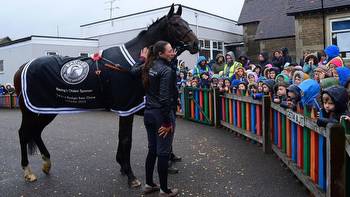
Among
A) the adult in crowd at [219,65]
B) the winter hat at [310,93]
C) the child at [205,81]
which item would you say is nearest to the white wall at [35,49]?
the adult in crowd at [219,65]

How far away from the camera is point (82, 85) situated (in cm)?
490

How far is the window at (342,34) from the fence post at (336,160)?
13889 mm

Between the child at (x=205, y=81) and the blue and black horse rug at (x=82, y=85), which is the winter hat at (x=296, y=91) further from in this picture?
the child at (x=205, y=81)

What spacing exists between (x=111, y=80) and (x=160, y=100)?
1130 millimetres

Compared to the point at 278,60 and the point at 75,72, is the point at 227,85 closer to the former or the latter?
the point at 278,60

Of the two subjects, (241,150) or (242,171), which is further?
(241,150)

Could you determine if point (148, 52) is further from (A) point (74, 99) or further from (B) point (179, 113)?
(B) point (179, 113)

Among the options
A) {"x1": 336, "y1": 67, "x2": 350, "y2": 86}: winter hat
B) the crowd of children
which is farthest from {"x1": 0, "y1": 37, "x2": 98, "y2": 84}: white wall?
{"x1": 336, "y1": 67, "x2": 350, "y2": 86}: winter hat

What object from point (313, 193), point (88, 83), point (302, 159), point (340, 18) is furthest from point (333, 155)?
point (340, 18)

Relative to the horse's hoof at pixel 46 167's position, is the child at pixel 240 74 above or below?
above

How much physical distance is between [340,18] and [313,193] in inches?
533

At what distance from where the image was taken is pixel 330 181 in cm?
330

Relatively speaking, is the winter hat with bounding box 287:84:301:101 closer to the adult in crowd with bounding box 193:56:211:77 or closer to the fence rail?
the fence rail

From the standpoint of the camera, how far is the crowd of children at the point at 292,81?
3.68 metres
